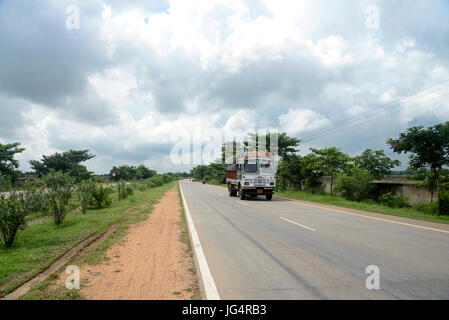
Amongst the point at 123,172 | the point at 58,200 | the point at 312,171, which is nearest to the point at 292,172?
the point at 312,171

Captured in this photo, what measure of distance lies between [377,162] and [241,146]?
18.4 m

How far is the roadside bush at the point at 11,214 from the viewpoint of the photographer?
21.9ft

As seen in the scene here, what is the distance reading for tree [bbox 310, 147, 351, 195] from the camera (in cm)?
2316

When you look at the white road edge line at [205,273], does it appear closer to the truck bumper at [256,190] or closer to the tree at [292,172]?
the truck bumper at [256,190]

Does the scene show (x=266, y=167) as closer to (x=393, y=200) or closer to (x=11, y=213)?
(x=393, y=200)

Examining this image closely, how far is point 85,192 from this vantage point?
13695mm

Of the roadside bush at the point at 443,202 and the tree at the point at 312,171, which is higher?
the tree at the point at 312,171

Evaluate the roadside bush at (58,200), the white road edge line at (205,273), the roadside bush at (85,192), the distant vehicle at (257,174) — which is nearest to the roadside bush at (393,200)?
the distant vehicle at (257,174)

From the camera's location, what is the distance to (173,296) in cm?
378

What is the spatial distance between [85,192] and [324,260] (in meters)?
12.4

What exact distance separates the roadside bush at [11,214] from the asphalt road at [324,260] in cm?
479

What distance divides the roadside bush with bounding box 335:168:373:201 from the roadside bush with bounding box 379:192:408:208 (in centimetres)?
155

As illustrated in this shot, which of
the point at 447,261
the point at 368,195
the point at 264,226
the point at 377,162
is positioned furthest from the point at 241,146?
the point at 447,261
